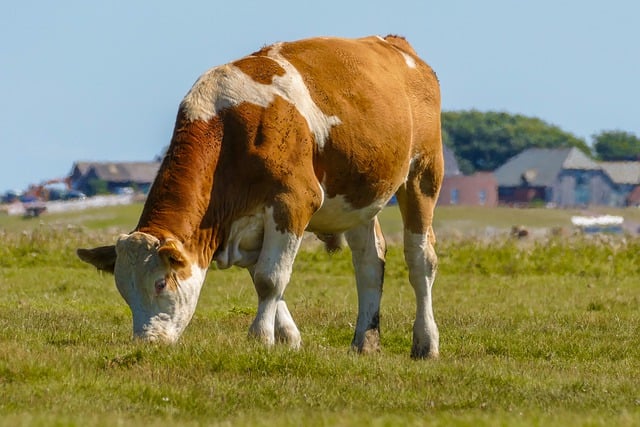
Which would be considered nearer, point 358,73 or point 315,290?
point 358,73

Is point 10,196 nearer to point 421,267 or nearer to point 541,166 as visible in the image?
point 541,166

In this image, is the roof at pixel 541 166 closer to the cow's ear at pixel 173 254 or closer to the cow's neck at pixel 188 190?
the cow's neck at pixel 188 190

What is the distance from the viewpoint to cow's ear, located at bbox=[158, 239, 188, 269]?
1254cm

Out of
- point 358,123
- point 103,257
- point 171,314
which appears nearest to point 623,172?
point 358,123

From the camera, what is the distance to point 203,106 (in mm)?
13305

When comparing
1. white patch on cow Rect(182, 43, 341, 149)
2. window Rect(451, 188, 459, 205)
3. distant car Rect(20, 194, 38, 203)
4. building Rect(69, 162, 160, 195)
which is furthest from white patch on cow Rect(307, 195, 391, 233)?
building Rect(69, 162, 160, 195)

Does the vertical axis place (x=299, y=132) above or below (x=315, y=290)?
above

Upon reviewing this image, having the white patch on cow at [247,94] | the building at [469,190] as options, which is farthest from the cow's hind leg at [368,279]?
the building at [469,190]

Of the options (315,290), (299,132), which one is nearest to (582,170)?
(315,290)

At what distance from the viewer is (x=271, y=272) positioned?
13438 mm

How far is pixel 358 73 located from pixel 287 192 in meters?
1.91

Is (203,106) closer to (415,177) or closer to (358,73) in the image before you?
(358,73)

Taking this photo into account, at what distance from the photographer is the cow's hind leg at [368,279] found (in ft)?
49.6

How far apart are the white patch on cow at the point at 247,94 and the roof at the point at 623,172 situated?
160 metres
